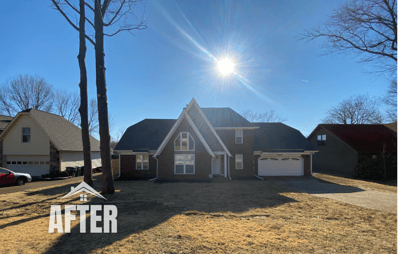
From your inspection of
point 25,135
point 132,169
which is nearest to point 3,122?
point 25,135

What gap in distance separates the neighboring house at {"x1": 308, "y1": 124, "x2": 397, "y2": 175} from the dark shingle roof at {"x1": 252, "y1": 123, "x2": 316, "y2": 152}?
7.19m

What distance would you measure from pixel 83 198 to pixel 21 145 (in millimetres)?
16372

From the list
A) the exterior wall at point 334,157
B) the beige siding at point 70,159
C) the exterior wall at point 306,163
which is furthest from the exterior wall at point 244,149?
the beige siding at point 70,159

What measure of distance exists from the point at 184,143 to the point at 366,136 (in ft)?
86.1

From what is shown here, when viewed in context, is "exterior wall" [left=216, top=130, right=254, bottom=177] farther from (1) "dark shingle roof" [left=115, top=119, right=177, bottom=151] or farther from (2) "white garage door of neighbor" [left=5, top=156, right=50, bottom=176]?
(2) "white garage door of neighbor" [left=5, top=156, right=50, bottom=176]

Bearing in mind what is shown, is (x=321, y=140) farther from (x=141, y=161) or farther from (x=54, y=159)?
(x=54, y=159)

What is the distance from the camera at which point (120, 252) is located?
195 inches

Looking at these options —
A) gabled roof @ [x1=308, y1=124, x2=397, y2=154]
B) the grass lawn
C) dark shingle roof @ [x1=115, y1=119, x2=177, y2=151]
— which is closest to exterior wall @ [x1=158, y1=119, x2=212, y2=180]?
dark shingle roof @ [x1=115, y1=119, x2=177, y2=151]

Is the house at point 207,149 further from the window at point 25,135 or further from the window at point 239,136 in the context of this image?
the window at point 25,135

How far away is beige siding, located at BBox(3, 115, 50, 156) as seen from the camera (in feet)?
68.8

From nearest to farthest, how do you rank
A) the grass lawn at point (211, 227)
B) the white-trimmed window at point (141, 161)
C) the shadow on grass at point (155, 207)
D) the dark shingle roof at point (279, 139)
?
the grass lawn at point (211, 227)
the shadow on grass at point (155, 207)
the white-trimmed window at point (141, 161)
the dark shingle roof at point (279, 139)

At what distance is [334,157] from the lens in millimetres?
27406

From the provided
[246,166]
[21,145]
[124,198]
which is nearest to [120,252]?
[124,198]

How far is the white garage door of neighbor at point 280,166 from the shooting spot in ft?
71.0
